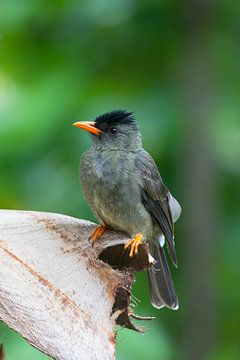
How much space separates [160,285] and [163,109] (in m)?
2.07

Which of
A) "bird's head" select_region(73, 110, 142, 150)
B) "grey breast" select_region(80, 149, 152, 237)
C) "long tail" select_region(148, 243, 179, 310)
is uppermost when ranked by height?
"bird's head" select_region(73, 110, 142, 150)

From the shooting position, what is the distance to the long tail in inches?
158

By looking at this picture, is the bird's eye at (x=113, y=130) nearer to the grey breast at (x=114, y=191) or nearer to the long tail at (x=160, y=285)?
the grey breast at (x=114, y=191)

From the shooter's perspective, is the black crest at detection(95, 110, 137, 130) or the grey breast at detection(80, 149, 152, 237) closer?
the grey breast at detection(80, 149, 152, 237)

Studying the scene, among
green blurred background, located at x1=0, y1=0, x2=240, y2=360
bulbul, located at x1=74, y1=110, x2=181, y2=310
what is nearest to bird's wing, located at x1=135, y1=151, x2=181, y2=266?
bulbul, located at x1=74, y1=110, x2=181, y2=310

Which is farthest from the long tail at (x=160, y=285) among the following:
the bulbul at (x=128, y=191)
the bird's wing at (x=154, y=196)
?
the bird's wing at (x=154, y=196)

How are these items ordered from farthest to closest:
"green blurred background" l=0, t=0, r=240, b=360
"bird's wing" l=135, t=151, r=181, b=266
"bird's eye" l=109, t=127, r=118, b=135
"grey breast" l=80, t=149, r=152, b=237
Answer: "green blurred background" l=0, t=0, r=240, b=360 < "bird's eye" l=109, t=127, r=118, b=135 < "bird's wing" l=135, t=151, r=181, b=266 < "grey breast" l=80, t=149, r=152, b=237

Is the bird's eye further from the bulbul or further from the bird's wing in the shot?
the bird's wing

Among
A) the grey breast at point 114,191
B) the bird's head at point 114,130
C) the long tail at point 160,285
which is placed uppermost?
the bird's head at point 114,130

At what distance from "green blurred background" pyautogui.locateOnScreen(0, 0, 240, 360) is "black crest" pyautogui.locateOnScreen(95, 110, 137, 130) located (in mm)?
1109

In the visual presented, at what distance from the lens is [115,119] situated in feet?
13.0

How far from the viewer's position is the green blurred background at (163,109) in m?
5.35

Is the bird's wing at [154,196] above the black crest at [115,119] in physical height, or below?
below

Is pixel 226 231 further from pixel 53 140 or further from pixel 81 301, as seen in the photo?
pixel 81 301
